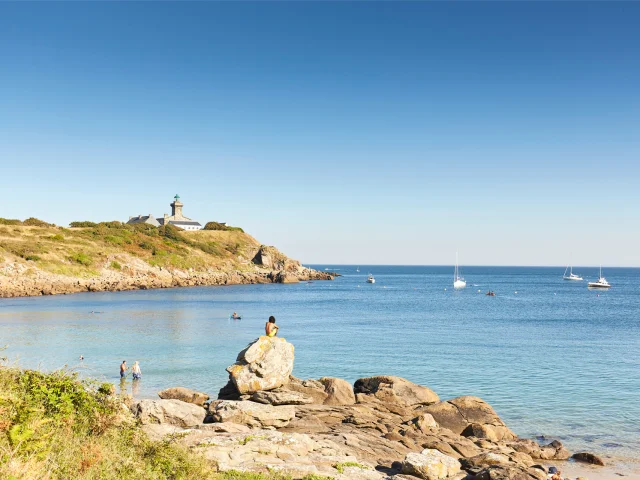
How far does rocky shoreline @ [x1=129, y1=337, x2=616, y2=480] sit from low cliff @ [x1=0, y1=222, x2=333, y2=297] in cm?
8455

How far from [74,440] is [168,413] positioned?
884 cm

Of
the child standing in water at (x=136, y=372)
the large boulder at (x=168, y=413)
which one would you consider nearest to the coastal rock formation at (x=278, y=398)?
the large boulder at (x=168, y=413)

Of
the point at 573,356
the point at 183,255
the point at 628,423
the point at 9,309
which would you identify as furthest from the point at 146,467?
the point at 183,255

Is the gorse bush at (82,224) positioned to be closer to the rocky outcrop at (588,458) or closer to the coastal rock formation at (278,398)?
the coastal rock formation at (278,398)

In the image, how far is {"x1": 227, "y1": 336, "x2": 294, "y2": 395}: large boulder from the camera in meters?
24.8

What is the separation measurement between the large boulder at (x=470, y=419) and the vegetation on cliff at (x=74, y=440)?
12.6m

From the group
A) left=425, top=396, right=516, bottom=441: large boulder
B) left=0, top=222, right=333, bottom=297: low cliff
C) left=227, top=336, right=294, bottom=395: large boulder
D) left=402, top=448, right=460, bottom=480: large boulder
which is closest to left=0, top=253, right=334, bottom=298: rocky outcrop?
left=0, top=222, right=333, bottom=297: low cliff

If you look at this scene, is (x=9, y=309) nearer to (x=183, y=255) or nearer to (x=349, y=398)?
(x=349, y=398)

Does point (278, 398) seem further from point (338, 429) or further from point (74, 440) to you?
point (74, 440)

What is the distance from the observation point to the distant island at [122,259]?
104 meters

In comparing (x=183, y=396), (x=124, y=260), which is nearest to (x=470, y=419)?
(x=183, y=396)

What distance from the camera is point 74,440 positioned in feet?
40.2

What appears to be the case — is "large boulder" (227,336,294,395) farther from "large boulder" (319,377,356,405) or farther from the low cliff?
the low cliff

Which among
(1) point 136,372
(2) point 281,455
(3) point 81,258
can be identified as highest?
(3) point 81,258
